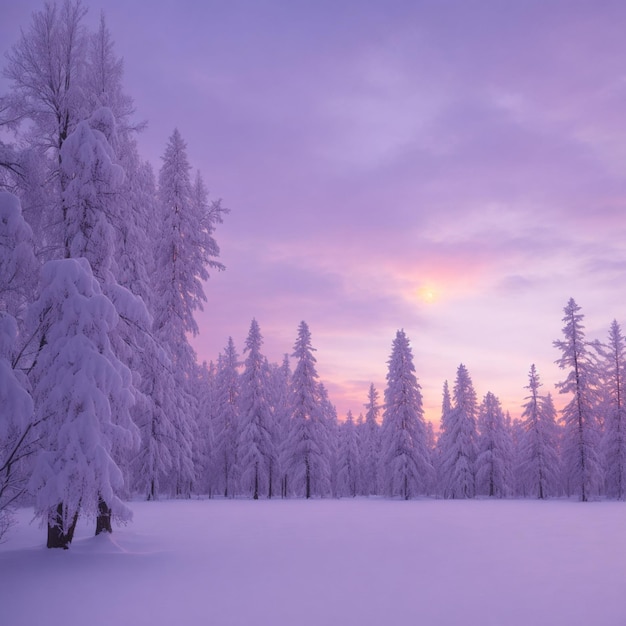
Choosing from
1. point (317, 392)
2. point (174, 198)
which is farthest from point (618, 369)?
point (174, 198)

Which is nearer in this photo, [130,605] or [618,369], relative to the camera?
[130,605]

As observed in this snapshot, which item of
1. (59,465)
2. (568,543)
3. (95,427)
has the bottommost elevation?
(568,543)

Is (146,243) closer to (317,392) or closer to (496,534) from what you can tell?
(496,534)

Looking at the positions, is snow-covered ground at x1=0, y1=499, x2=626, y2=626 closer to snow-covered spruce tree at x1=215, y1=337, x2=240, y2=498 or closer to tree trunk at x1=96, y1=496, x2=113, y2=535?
tree trunk at x1=96, y1=496, x2=113, y2=535

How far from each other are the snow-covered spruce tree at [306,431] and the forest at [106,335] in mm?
153

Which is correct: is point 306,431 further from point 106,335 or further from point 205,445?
point 106,335

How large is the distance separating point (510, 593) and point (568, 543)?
7.46 meters

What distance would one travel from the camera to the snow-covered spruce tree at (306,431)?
1736 inches

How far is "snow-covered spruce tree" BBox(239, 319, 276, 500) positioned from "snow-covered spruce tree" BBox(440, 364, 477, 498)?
20.8 meters

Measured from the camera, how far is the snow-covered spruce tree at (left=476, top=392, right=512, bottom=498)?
177ft

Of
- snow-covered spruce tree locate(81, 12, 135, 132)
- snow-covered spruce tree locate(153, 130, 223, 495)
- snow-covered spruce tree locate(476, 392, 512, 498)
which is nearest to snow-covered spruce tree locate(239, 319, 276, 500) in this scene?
snow-covered spruce tree locate(153, 130, 223, 495)

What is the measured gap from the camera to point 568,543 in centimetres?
1480

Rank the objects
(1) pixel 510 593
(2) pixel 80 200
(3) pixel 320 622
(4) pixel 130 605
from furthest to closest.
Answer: (2) pixel 80 200 → (1) pixel 510 593 → (4) pixel 130 605 → (3) pixel 320 622

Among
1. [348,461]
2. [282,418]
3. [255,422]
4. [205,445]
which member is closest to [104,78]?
[255,422]
